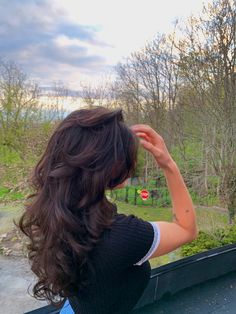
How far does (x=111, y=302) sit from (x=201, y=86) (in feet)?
19.1

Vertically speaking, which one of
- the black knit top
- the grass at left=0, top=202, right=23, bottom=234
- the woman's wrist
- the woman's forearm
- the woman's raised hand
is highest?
the woman's raised hand

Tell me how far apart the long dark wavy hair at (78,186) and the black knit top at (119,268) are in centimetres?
2

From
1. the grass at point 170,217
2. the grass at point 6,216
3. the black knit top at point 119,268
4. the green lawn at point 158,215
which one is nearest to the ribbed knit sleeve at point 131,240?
the black knit top at point 119,268

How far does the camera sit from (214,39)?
5.56 meters

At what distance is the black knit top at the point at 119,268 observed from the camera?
687 millimetres

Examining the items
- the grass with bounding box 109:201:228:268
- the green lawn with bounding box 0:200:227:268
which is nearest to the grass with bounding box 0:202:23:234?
the green lawn with bounding box 0:200:227:268

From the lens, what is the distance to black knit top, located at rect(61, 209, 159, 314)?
2.25 ft

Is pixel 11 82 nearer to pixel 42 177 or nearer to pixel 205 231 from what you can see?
pixel 205 231

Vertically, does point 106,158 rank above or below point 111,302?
above

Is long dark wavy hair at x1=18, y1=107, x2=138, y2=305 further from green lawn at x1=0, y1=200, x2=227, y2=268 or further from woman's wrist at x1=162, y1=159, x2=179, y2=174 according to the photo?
green lawn at x1=0, y1=200, x2=227, y2=268

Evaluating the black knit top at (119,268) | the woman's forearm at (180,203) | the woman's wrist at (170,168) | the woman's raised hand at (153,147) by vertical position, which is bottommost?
the black knit top at (119,268)

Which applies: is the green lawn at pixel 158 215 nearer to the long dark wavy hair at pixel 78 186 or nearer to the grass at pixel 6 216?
the grass at pixel 6 216

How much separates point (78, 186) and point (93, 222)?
3.3 inches

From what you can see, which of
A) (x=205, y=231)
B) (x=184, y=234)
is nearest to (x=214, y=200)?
(x=205, y=231)
